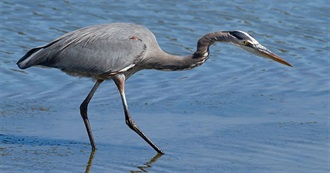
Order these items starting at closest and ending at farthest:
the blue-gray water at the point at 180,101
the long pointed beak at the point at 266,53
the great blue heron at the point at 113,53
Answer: the blue-gray water at the point at 180,101
the long pointed beak at the point at 266,53
the great blue heron at the point at 113,53

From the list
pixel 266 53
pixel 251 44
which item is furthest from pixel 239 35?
pixel 266 53

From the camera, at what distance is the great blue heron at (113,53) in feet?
27.6

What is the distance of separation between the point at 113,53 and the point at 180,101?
1640 millimetres

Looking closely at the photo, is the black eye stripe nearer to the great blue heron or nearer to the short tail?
the great blue heron

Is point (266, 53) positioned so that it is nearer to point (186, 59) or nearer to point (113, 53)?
point (186, 59)

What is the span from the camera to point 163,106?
9633 millimetres

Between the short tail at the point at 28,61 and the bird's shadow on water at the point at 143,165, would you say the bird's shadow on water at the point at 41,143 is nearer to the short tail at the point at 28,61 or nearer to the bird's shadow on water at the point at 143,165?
the bird's shadow on water at the point at 143,165

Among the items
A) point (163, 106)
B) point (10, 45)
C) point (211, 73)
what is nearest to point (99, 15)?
point (10, 45)

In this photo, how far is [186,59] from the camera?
28.6 ft

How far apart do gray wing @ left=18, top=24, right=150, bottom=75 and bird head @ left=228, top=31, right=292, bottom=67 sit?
0.92m

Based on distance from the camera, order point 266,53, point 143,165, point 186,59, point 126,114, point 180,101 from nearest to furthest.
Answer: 1. point 143,165
2. point 266,53
3. point 126,114
4. point 186,59
5. point 180,101

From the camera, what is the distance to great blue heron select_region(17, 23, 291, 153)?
27.6 ft

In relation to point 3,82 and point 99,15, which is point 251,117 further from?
point 99,15

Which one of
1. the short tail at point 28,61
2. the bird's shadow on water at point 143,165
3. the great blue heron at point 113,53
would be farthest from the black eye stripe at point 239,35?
the short tail at point 28,61
